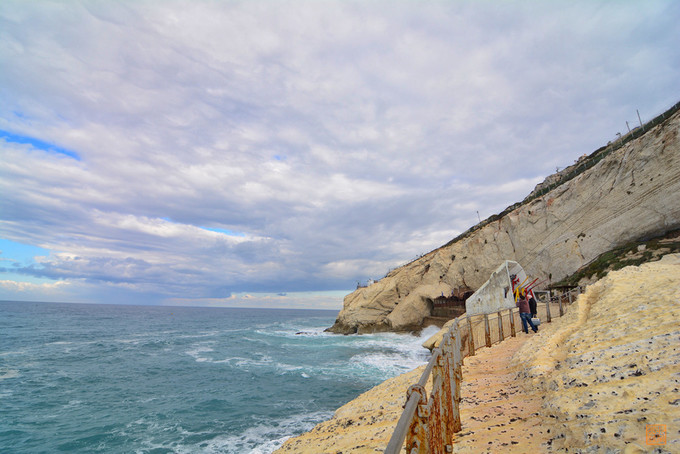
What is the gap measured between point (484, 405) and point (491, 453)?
2.14 metres

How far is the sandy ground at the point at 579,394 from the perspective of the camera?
374cm

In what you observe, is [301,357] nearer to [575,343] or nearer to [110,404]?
[110,404]

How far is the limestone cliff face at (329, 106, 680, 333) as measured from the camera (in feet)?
77.3

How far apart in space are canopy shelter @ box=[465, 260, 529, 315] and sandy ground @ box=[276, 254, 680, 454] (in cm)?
1236

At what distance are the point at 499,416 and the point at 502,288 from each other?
19.2 meters

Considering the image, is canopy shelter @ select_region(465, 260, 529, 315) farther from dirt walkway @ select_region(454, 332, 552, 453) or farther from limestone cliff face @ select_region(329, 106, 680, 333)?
dirt walkway @ select_region(454, 332, 552, 453)

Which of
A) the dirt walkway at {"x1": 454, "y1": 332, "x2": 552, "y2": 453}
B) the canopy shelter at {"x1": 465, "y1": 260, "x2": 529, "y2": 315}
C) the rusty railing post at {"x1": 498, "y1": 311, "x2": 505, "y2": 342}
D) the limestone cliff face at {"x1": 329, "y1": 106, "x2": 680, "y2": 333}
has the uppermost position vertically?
the limestone cliff face at {"x1": 329, "y1": 106, "x2": 680, "y2": 333}

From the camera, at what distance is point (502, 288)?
885 inches

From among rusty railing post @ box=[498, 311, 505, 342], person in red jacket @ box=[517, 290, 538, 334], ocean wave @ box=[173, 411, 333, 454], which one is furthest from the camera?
person in red jacket @ box=[517, 290, 538, 334]

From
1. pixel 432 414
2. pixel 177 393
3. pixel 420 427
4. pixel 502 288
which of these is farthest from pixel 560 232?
pixel 420 427

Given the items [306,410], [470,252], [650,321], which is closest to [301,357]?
[306,410]

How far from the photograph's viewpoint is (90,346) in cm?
3653

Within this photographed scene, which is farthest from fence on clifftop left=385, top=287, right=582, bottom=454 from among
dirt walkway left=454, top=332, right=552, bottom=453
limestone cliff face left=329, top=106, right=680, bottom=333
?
limestone cliff face left=329, top=106, right=680, bottom=333

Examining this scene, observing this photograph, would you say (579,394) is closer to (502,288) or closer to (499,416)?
(499,416)
